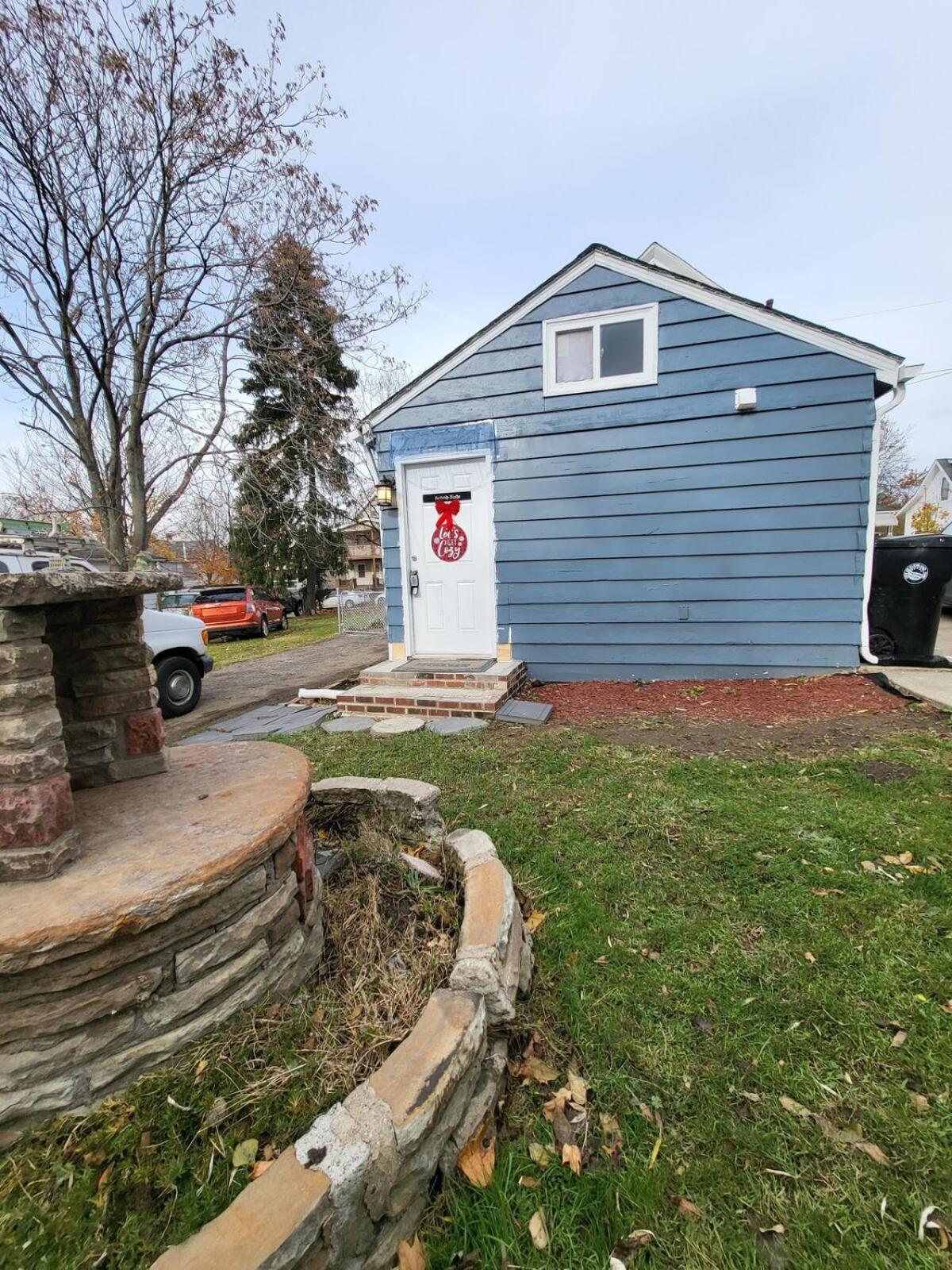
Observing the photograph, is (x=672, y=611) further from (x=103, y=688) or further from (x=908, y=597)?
(x=103, y=688)

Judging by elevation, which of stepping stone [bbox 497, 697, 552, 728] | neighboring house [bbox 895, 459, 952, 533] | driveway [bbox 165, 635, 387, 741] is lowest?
driveway [bbox 165, 635, 387, 741]

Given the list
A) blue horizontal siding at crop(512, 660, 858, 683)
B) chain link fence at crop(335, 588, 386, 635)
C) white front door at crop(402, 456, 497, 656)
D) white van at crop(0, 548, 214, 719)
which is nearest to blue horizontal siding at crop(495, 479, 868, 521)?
white front door at crop(402, 456, 497, 656)

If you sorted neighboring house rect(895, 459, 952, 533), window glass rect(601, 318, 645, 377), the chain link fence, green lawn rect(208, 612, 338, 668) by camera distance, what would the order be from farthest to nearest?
neighboring house rect(895, 459, 952, 533) < the chain link fence < green lawn rect(208, 612, 338, 668) < window glass rect(601, 318, 645, 377)

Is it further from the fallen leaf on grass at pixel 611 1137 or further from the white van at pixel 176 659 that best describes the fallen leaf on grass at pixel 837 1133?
the white van at pixel 176 659

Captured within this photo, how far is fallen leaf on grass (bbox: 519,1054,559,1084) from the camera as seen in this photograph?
4.56 feet

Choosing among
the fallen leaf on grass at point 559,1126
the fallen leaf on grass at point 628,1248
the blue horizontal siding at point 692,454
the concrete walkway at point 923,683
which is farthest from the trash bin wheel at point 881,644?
the fallen leaf on grass at point 628,1248

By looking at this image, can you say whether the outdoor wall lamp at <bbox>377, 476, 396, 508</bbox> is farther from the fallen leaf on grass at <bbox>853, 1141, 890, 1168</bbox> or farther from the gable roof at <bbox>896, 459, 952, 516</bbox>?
the gable roof at <bbox>896, 459, 952, 516</bbox>

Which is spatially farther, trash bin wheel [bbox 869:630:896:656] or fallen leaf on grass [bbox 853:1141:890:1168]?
trash bin wheel [bbox 869:630:896:656]

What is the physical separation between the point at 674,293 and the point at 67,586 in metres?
5.32

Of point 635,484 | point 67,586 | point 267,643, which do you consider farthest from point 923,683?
point 267,643

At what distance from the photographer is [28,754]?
1205mm

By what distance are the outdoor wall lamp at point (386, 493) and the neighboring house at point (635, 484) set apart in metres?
0.07

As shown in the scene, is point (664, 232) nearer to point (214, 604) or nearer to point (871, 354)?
point (871, 354)

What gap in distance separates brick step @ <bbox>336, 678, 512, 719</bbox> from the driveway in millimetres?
1494
